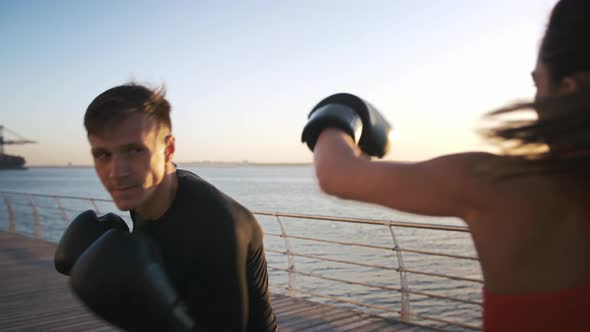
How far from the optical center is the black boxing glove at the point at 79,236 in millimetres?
1990

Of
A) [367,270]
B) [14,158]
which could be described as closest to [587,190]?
[367,270]

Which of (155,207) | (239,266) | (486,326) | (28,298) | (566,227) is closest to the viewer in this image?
(566,227)

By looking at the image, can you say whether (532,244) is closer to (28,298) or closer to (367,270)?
(28,298)

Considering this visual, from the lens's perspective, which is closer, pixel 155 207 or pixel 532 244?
pixel 532 244

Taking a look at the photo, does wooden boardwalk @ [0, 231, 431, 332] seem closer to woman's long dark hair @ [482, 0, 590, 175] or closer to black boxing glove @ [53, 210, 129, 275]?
black boxing glove @ [53, 210, 129, 275]

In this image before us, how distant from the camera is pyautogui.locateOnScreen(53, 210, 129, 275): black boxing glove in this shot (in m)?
1.99

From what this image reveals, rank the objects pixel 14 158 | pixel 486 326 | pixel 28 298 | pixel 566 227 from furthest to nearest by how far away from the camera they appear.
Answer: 1. pixel 14 158
2. pixel 28 298
3. pixel 486 326
4. pixel 566 227

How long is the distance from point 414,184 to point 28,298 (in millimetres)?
6119

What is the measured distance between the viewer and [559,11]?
84 centimetres

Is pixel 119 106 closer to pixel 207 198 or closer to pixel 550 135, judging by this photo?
pixel 207 198

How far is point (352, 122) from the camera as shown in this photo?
1131 millimetres

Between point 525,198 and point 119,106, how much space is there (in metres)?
1.36

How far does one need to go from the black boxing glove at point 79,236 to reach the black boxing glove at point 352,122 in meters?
1.16

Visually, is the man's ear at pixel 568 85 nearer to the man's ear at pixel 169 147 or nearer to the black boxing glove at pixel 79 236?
the man's ear at pixel 169 147
